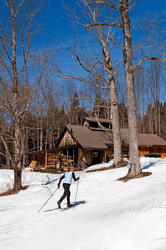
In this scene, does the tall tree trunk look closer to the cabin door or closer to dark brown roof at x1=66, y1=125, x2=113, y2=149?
dark brown roof at x1=66, y1=125, x2=113, y2=149

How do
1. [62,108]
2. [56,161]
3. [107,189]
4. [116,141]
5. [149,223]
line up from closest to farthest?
[149,223], [107,189], [116,141], [56,161], [62,108]

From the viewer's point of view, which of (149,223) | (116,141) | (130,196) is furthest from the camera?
(116,141)

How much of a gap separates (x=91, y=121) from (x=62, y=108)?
1897 cm

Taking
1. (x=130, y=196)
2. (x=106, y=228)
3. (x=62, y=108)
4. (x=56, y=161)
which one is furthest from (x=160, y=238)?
(x=62, y=108)

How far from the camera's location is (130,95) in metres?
11.5

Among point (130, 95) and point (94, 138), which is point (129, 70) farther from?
point (94, 138)

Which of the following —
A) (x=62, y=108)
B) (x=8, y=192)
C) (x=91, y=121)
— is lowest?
(x=8, y=192)

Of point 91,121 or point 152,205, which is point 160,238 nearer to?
point 152,205

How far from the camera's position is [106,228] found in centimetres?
471

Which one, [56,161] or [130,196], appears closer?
[130,196]

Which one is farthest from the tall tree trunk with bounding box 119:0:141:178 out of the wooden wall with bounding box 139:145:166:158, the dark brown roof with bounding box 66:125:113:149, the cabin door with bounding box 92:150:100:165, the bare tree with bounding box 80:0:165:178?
the wooden wall with bounding box 139:145:166:158

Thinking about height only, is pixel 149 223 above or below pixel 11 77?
below

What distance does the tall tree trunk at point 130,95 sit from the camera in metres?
11.0

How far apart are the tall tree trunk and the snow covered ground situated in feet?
3.26
